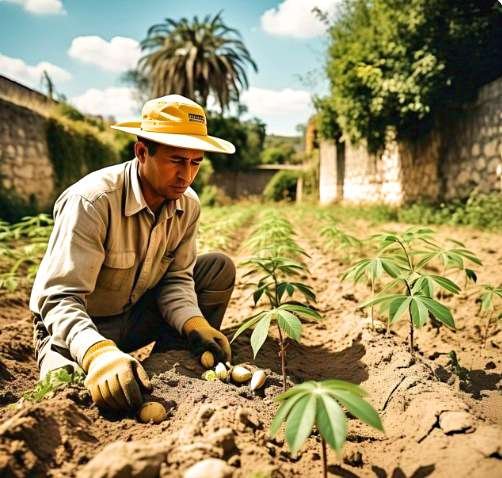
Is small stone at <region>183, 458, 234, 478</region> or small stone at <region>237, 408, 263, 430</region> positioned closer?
small stone at <region>183, 458, 234, 478</region>

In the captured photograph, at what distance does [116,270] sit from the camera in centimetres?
190

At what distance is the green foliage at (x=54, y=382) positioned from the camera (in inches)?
56.4

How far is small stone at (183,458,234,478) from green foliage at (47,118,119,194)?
8.08 meters

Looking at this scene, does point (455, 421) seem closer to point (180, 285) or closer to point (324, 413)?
point (324, 413)

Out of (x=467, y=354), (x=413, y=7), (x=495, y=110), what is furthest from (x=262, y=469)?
(x=413, y=7)

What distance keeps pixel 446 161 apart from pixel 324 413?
712 centimetres

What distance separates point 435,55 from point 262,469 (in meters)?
6.44

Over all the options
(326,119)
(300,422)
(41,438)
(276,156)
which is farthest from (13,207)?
Answer: (276,156)

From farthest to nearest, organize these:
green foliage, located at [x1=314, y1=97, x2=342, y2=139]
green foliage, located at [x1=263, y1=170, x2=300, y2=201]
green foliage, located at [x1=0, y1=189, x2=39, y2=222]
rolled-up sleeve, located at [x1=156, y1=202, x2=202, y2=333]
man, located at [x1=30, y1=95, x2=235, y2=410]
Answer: green foliage, located at [x1=263, y1=170, x2=300, y2=201] < green foliage, located at [x1=314, y1=97, x2=342, y2=139] < green foliage, located at [x1=0, y1=189, x2=39, y2=222] < rolled-up sleeve, located at [x1=156, y1=202, x2=202, y2=333] < man, located at [x1=30, y1=95, x2=235, y2=410]

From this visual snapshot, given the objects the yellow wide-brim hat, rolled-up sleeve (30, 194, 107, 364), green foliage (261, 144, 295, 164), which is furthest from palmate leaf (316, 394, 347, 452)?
green foliage (261, 144, 295, 164)

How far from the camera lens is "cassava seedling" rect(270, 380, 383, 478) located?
2.76 ft

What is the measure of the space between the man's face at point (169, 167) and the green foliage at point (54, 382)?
0.78 m

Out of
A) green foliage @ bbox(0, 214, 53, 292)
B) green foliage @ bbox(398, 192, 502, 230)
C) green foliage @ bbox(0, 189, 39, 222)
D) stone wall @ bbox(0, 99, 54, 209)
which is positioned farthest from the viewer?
stone wall @ bbox(0, 99, 54, 209)

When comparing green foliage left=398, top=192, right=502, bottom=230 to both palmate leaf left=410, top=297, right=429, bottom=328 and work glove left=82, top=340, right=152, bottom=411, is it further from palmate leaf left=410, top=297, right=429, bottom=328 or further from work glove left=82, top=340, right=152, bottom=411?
work glove left=82, top=340, right=152, bottom=411
